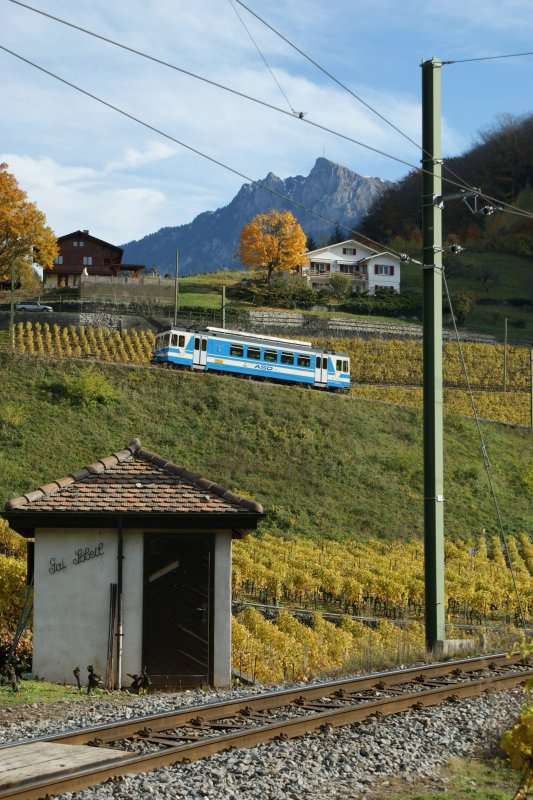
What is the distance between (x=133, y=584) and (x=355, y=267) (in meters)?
94.4

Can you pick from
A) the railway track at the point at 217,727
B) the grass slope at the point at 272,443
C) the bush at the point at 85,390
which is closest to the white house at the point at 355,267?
the grass slope at the point at 272,443

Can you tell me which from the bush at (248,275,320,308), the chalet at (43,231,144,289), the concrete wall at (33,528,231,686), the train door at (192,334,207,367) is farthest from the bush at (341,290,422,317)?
the concrete wall at (33,528,231,686)

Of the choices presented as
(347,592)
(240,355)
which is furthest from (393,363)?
(347,592)

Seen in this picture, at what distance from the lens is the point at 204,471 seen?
40.9m

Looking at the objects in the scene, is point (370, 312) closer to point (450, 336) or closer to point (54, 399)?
point (450, 336)

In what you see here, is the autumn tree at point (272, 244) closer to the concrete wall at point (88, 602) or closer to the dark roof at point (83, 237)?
the dark roof at point (83, 237)

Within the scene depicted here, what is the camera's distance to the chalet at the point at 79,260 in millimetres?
95500

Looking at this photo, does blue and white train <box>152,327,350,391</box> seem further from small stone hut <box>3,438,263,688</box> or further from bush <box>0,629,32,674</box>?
small stone hut <box>3,438,263,688</box>

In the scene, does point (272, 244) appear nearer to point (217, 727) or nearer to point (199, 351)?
point (199, 351)

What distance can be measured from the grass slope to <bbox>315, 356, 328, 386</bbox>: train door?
7.54 ft

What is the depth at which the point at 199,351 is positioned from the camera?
167 ft

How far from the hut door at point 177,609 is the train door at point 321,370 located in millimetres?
39889

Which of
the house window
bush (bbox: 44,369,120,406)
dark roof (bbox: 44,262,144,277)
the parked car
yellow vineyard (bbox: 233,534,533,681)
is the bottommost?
yellow vineyard (bbox: 233,534,533,681)

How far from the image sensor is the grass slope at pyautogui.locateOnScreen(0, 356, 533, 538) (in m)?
39.4
